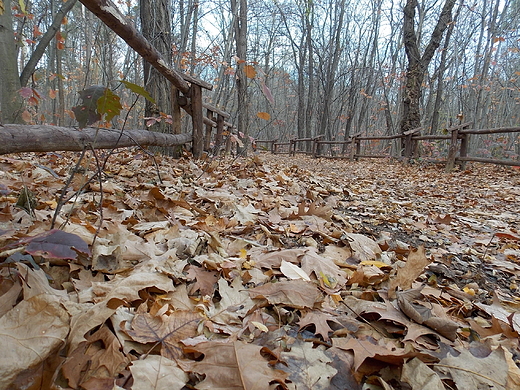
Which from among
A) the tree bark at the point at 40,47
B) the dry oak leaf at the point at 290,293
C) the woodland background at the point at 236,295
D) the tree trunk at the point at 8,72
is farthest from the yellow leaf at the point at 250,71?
the tree bark at the point at 40,47

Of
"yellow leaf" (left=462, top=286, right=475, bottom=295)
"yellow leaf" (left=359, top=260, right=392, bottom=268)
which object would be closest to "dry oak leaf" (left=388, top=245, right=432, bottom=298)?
"yellow leaf" (left=359, top=260, right=392, bottom=268)

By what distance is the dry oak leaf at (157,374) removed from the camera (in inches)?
26.6

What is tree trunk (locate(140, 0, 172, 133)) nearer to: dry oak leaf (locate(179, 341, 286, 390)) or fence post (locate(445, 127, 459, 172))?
dry oak leaf (locate(179, 341, 286, 390))

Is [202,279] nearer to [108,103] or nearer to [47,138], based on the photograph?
[108,103]

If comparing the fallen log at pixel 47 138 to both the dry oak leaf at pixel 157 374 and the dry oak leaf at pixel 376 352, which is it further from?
the dry oak leaf at pixel 376 352

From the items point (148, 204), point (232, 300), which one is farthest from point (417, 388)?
point (148, 204)

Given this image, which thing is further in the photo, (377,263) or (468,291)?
(377,263)

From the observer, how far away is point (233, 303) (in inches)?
42.9

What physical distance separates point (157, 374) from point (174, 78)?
351 centimetres

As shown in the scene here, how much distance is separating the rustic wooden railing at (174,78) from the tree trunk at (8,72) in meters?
2.93

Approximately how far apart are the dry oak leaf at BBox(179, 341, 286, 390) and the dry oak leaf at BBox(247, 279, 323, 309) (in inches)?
11.0

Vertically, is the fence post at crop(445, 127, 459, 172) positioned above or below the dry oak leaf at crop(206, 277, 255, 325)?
above

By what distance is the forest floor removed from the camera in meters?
0.72

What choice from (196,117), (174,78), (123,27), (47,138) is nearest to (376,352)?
(47,138)
